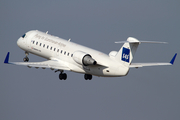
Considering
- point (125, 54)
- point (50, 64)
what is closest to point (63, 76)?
point (50, 64)

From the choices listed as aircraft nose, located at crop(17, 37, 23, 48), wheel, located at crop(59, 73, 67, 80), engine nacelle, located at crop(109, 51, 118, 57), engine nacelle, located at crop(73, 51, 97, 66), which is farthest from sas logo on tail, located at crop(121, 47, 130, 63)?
aircraft nose, located at crop(17, 37, 23, 48)

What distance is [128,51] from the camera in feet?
168

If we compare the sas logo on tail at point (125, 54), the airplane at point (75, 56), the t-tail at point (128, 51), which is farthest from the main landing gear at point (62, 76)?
the sas logo on tail at point (125, 54)

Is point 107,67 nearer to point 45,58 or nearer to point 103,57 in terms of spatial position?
point 103,57

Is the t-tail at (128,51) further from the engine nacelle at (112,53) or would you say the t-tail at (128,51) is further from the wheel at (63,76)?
the wheel at (63,76)

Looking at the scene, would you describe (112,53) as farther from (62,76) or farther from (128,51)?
(62,76)

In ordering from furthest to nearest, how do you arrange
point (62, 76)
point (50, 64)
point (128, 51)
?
point (62, 76) → point (50, 64) → point (128, 51)

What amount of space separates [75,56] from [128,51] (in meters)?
6.10

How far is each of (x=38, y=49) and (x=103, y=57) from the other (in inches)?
415

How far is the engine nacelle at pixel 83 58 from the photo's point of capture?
52.4m

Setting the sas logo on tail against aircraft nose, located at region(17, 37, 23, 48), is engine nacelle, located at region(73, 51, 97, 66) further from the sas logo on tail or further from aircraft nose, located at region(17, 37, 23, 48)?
aircraft nose, located at region(17, 37, 23, 48)

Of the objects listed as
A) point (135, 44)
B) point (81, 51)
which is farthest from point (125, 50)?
point (81, 51)

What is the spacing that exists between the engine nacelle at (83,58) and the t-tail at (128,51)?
111 inches

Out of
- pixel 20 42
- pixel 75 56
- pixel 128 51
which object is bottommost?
pixel 20 42
